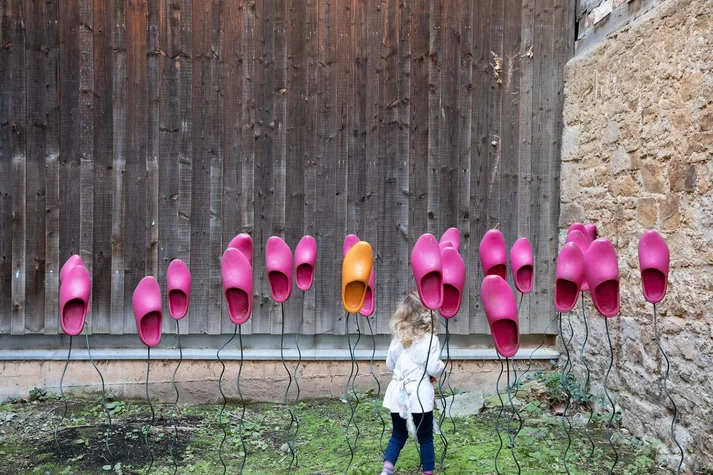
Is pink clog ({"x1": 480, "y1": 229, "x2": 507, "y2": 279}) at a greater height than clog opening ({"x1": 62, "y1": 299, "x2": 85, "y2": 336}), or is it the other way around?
pink clog ({"x1": 480, "y1": 229, "x2": 507, "y2": 279})

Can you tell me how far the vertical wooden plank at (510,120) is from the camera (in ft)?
15.5

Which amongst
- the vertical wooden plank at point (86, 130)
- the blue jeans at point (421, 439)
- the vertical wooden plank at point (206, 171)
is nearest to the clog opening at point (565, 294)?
the blue jeans at point (421, 439)

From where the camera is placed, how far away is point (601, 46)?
14.0 feet

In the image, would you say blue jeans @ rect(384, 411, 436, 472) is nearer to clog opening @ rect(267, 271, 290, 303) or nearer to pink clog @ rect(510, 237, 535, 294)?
pink clog @ rect(510, 237, 535, 294)

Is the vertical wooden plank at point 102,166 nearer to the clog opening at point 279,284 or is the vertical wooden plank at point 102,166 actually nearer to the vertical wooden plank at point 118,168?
the vertical wooden plank at point 118,168

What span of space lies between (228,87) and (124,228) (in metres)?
1.23

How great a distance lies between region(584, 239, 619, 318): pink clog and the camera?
2615 millimetres

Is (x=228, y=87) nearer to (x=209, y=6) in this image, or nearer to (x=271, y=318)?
(x=209, y=6)

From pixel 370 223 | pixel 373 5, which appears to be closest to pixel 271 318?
pixel 370 223

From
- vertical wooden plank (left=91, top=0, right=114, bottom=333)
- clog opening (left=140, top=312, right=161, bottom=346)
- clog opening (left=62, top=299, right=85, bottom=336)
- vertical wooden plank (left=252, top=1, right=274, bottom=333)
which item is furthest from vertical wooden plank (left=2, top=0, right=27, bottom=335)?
clog opening (left=140, top=312, right=161, bottom=346)

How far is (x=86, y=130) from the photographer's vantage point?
4598 millimetres

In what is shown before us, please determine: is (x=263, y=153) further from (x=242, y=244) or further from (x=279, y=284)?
(x=279, y=284)

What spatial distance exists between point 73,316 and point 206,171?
6.95 feet

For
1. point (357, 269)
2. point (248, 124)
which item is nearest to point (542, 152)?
point (248, 124)
